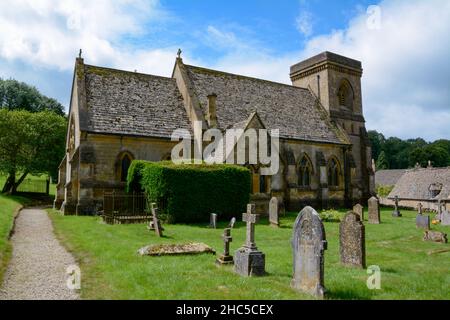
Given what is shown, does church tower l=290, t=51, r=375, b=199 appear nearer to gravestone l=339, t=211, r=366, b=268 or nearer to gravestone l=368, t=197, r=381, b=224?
gravestone l=368, t=197, r=381, b=224

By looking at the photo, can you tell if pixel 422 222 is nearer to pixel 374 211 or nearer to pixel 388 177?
pixel 374 211

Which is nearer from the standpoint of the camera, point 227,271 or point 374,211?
point 227,271

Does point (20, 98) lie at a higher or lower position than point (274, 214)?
higher

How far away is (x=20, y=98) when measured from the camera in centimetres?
5453

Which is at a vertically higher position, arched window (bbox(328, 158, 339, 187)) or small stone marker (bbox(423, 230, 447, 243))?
arched window (bbox(328, 158, 339, 187))

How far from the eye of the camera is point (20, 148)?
3394 centimetres

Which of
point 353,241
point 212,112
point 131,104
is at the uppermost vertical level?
point 131,104

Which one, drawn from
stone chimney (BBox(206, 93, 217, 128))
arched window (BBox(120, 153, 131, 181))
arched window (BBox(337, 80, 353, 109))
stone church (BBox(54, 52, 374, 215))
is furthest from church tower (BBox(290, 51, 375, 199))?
arched window (BBox(120, 153, 131, 181))

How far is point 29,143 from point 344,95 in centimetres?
3170

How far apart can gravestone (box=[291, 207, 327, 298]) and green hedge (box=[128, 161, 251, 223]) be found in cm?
1208

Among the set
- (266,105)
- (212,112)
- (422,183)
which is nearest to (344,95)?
(266,105)

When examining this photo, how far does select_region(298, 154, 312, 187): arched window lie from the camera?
30.1m
